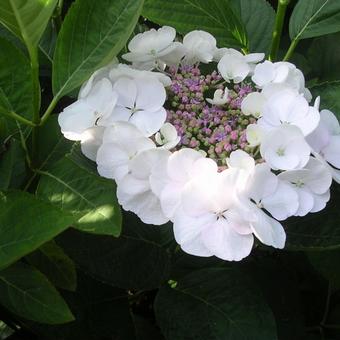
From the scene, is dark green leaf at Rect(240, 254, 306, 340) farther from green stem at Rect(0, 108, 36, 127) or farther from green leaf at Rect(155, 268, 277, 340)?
green stem at Rect(0, 108, 36, 127)

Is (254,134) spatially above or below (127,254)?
above

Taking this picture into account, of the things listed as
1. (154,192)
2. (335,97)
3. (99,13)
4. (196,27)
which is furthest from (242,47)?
(154,192)

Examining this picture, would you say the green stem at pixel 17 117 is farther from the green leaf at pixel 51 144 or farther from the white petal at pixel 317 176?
the white petal at pixel 317 176

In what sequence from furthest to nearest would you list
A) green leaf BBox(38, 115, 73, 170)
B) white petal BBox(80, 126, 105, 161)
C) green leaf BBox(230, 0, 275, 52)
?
green leaf BBox(230, 0, 275, 52), green leaf BBox(38, 115, 73, 170), white petal BBox(80, 126, 105, 161)

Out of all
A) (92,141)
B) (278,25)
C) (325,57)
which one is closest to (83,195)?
(92,141)

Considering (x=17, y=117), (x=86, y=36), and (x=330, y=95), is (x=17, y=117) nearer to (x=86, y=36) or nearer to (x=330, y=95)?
(x=86, y=36)

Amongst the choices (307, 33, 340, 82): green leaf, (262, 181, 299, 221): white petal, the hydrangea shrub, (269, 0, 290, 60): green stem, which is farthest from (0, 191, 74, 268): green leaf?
(307, 33, 340, 82): green leaf
